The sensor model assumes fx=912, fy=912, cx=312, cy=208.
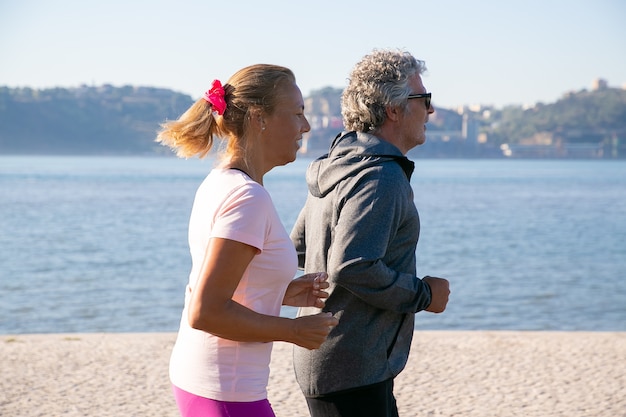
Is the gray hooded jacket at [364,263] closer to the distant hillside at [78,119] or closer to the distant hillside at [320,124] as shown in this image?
the distant hillside at [320,124]

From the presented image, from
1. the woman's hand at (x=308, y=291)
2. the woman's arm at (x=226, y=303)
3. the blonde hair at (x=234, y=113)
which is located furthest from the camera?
the woman's hand at (x=308, y=291)

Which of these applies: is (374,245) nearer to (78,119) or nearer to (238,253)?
(238,253)

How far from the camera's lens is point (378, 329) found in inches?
112

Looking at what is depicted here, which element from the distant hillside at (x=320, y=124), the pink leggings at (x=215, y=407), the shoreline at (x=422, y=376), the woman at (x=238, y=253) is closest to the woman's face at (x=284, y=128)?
the woman at (x=238, y=253)

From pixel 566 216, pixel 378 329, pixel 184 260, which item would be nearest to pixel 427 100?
pixel 378 329

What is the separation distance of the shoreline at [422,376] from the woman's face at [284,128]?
327cm

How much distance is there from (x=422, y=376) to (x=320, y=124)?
96601 millimetres

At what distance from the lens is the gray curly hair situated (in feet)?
9.53

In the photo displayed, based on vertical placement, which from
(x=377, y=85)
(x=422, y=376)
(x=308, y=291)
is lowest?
(x=422, y=376)

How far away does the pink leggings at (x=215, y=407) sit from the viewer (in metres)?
2.36

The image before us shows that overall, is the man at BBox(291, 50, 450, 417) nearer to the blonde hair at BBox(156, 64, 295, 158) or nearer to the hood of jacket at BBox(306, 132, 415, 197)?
the hood of jacket at BBox(306, 132, 415, 197)

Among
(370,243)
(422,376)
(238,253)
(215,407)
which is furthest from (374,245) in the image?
(422,376)

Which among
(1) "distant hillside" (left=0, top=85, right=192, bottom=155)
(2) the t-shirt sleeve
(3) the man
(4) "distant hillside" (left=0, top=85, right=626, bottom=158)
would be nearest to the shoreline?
(3) the man

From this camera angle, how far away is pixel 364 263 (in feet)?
8.77
